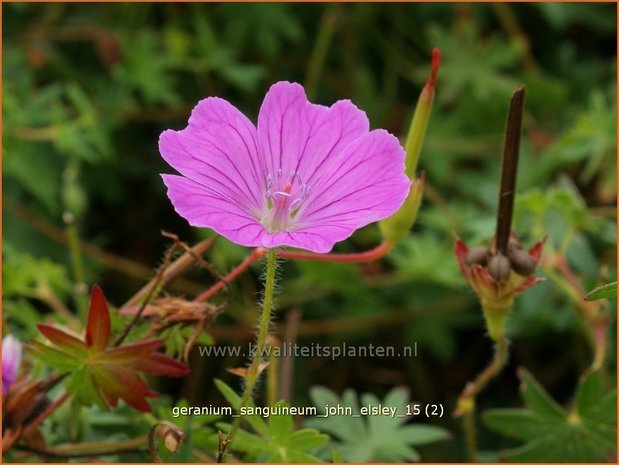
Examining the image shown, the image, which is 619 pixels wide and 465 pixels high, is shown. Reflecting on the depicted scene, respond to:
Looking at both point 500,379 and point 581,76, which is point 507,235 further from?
point 581,76

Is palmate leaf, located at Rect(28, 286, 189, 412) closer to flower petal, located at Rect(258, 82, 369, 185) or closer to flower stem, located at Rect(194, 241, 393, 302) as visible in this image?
flower stem, located at Rect(194, 241, 393, 302)

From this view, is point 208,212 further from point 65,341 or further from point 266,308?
point 65,341

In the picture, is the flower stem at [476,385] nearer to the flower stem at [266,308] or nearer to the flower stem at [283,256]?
the flower stem at [283,256]

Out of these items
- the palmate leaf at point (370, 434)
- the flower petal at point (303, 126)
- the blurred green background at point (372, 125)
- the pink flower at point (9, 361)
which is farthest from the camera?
the blurred green background at point (372, 125)

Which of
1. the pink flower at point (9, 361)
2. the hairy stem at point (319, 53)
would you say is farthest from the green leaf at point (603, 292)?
the hairy stem at point (319, 53)

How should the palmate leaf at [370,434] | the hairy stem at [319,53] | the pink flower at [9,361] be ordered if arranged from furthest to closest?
the hairy stem at [319,53] < the palmate leaf at [370,434] < the pink flower at [9,361]

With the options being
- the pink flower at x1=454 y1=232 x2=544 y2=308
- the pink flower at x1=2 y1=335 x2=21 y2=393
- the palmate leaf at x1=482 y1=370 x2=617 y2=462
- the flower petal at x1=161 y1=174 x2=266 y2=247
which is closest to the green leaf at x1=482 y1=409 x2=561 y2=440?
the palmate leaf at x1=482 y1=370 x2=617 y2=462

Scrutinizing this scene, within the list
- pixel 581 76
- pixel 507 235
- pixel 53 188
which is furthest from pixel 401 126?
pixel 507 235
